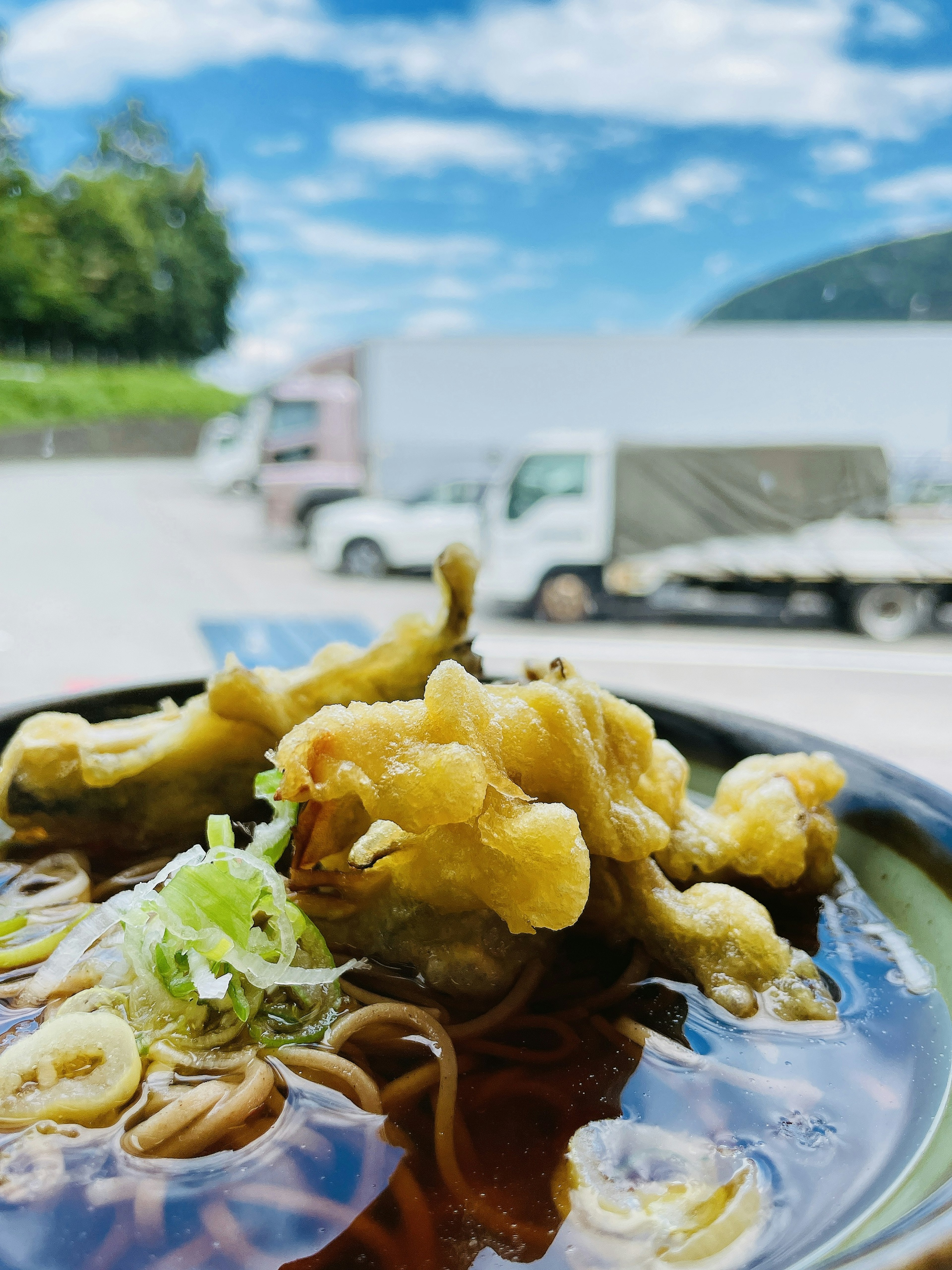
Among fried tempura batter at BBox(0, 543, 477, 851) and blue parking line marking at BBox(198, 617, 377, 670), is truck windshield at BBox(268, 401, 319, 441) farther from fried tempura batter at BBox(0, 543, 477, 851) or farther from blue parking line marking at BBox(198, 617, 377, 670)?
fried tempura batter at BBox(0, 543, 477, 851)

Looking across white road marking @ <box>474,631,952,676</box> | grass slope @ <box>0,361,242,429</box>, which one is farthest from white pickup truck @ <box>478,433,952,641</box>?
grass slope @ <box>0,361,242,429</box>

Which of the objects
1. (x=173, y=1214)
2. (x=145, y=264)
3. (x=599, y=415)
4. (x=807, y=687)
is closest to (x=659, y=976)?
(x=173, y=1214)

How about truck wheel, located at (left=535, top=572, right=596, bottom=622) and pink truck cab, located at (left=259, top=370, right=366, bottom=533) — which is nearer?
truck wheel, located at (left=535, top=572, right=596, bottom=622)

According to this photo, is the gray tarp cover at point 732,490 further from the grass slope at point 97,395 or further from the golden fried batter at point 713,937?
the golden fried batter at point 713,937

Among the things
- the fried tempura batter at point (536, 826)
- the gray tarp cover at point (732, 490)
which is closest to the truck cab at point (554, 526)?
the gray tarp cover at point (732, 490)

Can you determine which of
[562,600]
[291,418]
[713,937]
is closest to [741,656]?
[562,600]

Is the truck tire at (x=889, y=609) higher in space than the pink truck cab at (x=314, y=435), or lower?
lower

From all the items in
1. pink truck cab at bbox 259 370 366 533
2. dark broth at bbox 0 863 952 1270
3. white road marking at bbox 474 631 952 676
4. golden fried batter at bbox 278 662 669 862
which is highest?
pink truck cab at bbox 259 370 366 533

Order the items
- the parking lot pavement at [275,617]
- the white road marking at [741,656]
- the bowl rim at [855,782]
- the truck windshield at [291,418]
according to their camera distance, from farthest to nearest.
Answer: the truck windshield at [291,418] < the white road marking at [741,656] < the parking lot pavement at [275,617] < the bowl rim at [855,782]
